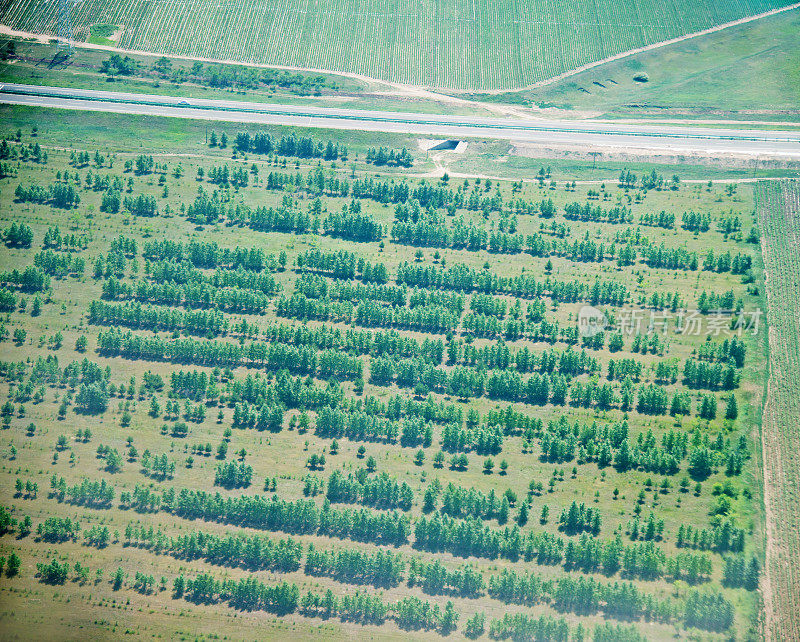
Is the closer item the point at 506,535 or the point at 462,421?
the point at 506,535

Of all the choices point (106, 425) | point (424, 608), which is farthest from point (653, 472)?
point (106, 425)

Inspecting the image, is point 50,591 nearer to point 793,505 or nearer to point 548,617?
point 548,617

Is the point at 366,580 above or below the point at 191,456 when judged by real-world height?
below

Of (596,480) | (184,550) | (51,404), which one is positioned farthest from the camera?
(51,404)

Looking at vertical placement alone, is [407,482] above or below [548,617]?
above

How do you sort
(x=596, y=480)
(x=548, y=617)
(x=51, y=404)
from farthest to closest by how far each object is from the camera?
1. (x=51, y=404)
2. (x=596, y=480)
3. (x=548, y=617)

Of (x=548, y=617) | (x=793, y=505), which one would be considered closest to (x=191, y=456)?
(x=548, y=617)

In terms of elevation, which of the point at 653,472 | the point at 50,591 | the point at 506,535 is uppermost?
the point at 653,472

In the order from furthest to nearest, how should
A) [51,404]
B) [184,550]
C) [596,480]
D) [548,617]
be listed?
1. [51,404]
2. [596,480]
3. [184,550]
4. [548,617]

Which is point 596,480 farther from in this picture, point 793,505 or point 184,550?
point 184,550
